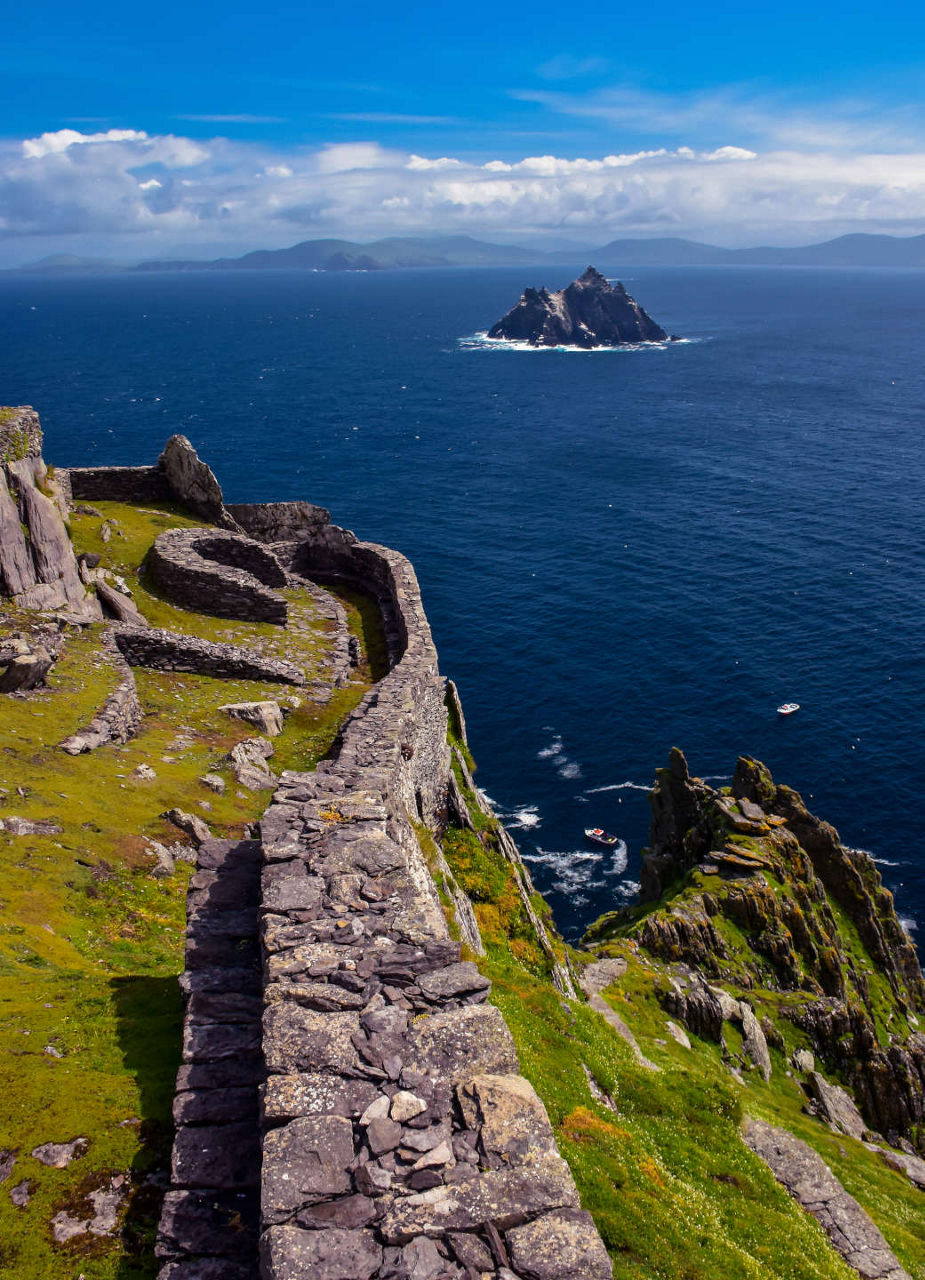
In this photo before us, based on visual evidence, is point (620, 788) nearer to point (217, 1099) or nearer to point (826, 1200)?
point (826, 1200)

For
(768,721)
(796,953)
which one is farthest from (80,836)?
(768,721)

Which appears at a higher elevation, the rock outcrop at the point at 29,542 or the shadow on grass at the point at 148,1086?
the rock outcrop at the point at 29,542

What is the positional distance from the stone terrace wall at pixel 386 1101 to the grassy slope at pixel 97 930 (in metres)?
2.16

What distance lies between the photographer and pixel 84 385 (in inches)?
7244

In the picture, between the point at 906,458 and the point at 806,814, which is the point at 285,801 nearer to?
the point at 806,814

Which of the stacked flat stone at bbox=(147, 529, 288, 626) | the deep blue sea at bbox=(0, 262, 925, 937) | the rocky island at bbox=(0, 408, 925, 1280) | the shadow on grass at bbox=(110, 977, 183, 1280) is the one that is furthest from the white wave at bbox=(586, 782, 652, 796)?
the shadow on grass at bbox=(110, 977, 183, 1280)

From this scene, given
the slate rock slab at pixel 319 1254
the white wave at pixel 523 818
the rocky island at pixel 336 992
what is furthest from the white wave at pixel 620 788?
the slate rock slab at pixel 319 1254

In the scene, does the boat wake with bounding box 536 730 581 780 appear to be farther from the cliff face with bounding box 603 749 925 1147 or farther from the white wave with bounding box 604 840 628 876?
the cliff face with bounding box 603 749 925 1147

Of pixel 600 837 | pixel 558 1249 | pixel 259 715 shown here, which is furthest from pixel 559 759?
pixel 558 1249

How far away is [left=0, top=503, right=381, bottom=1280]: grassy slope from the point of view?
32.3 ft

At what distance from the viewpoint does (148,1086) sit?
1134 cm

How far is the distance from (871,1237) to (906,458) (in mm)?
140475

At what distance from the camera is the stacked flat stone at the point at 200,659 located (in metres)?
30.7

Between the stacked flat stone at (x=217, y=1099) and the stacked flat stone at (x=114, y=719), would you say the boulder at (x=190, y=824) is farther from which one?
the stacked flat stone at (x=217, y=1099)
